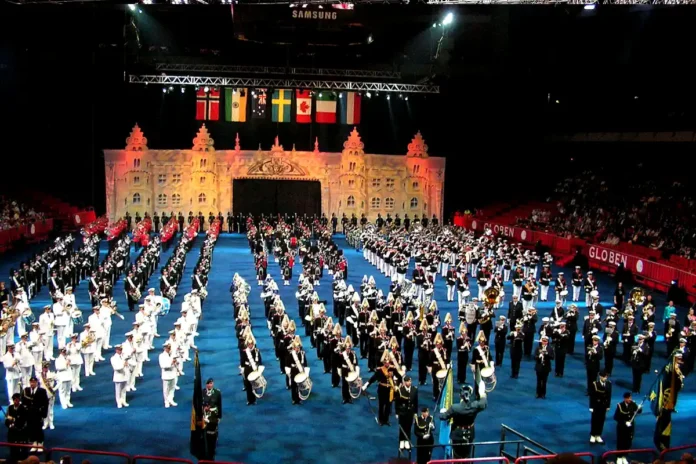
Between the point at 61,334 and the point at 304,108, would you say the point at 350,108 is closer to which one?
the point at 304,108

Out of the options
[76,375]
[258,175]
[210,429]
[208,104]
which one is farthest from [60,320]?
[258,175]

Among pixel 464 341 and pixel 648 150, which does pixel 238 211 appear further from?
pixel 464 341

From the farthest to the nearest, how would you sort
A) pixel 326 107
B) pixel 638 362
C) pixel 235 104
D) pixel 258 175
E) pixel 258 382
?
pixel 258 175 < pixel 326 107 < pixel 235 104 < pixel 638 362 < pixel 258 382

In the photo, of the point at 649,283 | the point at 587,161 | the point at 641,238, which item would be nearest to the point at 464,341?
the point at 649,283

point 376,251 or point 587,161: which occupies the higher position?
point 587,161

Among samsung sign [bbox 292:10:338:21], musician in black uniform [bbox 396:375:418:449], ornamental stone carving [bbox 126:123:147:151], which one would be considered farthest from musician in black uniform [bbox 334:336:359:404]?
Result: ornamental stone carving [bbox 126:123:147:151]

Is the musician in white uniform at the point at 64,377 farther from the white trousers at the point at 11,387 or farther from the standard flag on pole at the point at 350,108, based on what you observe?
the standard flag on pole at the point at 350,108

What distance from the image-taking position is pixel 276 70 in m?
35.8

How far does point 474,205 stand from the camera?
148ft

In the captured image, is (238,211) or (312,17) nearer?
(312,17)

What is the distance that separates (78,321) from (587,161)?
2980 cm

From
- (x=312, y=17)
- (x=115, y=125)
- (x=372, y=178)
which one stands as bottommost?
(x=372, y=178)

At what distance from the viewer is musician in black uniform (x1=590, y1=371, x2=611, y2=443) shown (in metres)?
12.1

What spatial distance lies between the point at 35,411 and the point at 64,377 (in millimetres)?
2258
